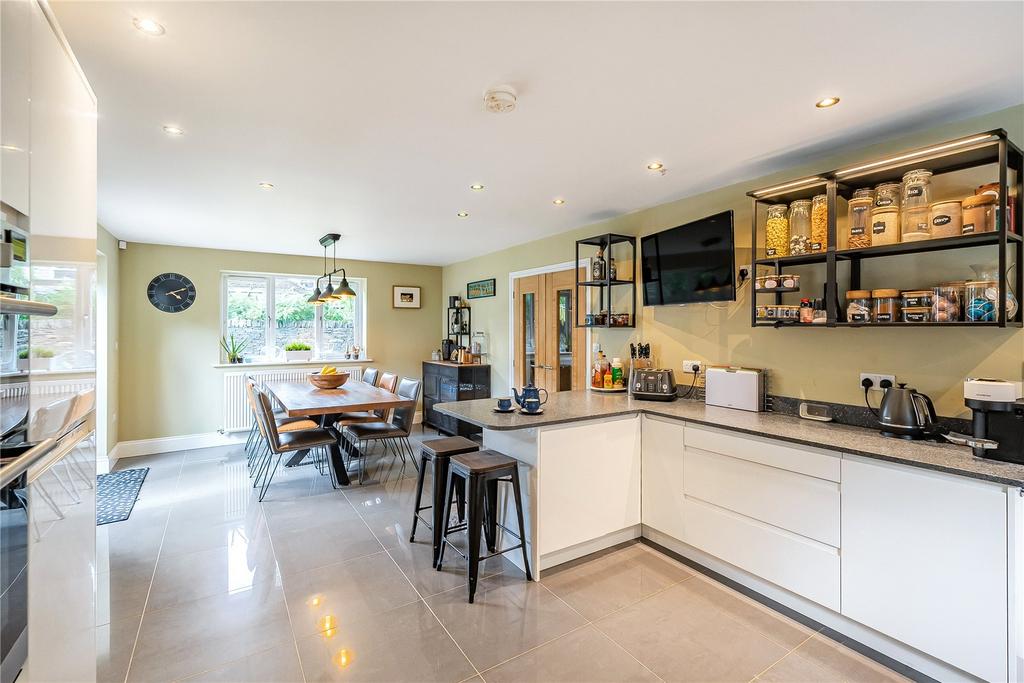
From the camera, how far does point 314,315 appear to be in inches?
243

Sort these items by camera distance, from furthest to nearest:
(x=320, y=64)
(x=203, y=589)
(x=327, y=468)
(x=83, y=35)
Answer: (x=327, y=468), (x=203, y=589), (x=320, y=64), (x=83, y=35)

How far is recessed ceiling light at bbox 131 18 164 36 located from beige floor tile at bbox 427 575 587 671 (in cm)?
262

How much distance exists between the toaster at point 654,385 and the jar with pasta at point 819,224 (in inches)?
48.2

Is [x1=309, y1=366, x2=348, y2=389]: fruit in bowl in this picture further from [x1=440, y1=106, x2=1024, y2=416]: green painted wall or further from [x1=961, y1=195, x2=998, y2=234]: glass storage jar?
[x1=961, y1=195, x2=998, y2=234]: glass storage jar

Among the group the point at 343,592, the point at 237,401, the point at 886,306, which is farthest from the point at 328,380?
the point at 886,306

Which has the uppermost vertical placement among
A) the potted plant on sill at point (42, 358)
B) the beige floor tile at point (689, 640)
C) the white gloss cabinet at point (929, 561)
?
the potted plant on sill at point (42, 358)

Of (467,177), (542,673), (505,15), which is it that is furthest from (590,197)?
(542,673)

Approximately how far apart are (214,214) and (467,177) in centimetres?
243

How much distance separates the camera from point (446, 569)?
2.64m

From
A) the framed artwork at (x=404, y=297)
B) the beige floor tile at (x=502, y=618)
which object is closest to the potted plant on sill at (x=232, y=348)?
the framed artwork at (x=404, y=297)

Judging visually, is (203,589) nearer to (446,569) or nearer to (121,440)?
(446,569)

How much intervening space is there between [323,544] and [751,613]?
250 centimetres

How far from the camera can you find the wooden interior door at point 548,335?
4.57m

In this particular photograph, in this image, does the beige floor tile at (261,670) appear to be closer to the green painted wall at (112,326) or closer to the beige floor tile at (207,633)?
the beige floor tile at (207,633)
